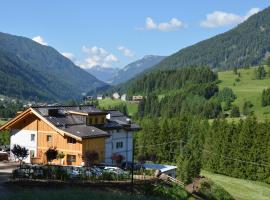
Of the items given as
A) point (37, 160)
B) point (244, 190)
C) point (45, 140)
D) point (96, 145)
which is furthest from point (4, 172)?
point (244, 190)

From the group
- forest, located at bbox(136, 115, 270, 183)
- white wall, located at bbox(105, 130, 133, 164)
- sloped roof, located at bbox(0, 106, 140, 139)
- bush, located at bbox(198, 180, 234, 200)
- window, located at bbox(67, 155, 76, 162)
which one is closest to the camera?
bush, located at bbox(198, 180, 234, 200)

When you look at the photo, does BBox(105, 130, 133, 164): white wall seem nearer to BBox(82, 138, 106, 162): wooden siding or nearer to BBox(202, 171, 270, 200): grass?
BBox(82, 138, 106, 162): wooden siding

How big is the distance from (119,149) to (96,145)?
892cm

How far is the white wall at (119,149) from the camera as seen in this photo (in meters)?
68.2

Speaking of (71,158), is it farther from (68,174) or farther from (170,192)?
(170,192)

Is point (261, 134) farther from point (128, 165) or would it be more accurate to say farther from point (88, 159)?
point (88, 159)

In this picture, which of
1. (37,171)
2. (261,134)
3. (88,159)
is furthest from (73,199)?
(261,134)

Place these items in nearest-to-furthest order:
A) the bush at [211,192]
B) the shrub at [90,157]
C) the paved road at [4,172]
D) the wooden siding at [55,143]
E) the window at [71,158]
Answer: the paved road at [4,172] < the shrub at [90,157] < the bush at [211,192] < the wooden siding at [55,143] < the window at [71,158]

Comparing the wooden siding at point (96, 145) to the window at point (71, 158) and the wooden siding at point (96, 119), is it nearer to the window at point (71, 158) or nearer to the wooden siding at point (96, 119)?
the window at point (71, 158)

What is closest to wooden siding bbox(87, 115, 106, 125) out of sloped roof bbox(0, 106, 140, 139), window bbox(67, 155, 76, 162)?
sloped roof bbox(0, 106, 140, 139)

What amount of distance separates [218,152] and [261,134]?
10.5 metres

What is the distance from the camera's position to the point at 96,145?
63.6 metres

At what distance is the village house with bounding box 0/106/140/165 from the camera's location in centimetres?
6216

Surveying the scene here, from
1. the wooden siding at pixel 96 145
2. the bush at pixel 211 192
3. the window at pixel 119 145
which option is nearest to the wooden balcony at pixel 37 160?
the wooden siding at pixel 96 145
